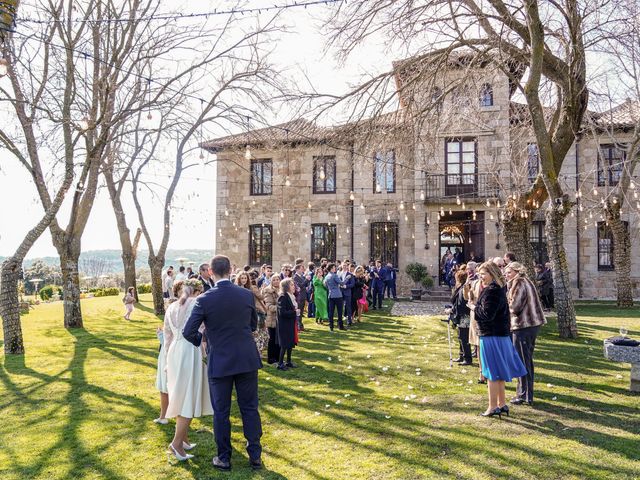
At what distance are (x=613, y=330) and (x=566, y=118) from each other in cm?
569

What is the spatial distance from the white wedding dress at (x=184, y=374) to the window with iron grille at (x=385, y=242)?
19.1 metres

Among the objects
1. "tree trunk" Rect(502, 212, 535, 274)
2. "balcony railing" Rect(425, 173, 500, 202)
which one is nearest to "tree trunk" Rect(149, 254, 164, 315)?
"tree trunk" Rect(502, 212, 535, 274)

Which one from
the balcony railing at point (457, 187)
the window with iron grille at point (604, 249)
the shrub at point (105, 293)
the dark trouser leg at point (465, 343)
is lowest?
the shrub at point (105, 293)

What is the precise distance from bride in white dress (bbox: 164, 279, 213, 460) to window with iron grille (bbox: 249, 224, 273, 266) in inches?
799

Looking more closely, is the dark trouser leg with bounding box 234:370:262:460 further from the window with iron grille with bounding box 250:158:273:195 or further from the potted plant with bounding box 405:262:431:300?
the window with iron grille with bounding box 250:158:273:195

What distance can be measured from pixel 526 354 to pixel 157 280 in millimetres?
14370

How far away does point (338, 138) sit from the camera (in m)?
12.0

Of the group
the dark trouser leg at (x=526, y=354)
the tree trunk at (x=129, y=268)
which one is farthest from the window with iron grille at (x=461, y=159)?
the dark trouser leg at (x=526, y=354)

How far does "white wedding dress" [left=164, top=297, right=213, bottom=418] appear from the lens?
16.5ft

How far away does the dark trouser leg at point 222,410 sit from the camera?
473 cm

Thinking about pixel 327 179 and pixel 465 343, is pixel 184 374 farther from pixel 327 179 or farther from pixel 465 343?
pixel 327 179

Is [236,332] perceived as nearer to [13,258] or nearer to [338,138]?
[338,138]

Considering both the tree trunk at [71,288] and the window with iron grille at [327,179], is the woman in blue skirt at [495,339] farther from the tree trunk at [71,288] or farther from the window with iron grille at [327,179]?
the window with iron grille at [327,179]

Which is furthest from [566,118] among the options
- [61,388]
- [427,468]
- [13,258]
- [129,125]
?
[129,125]
